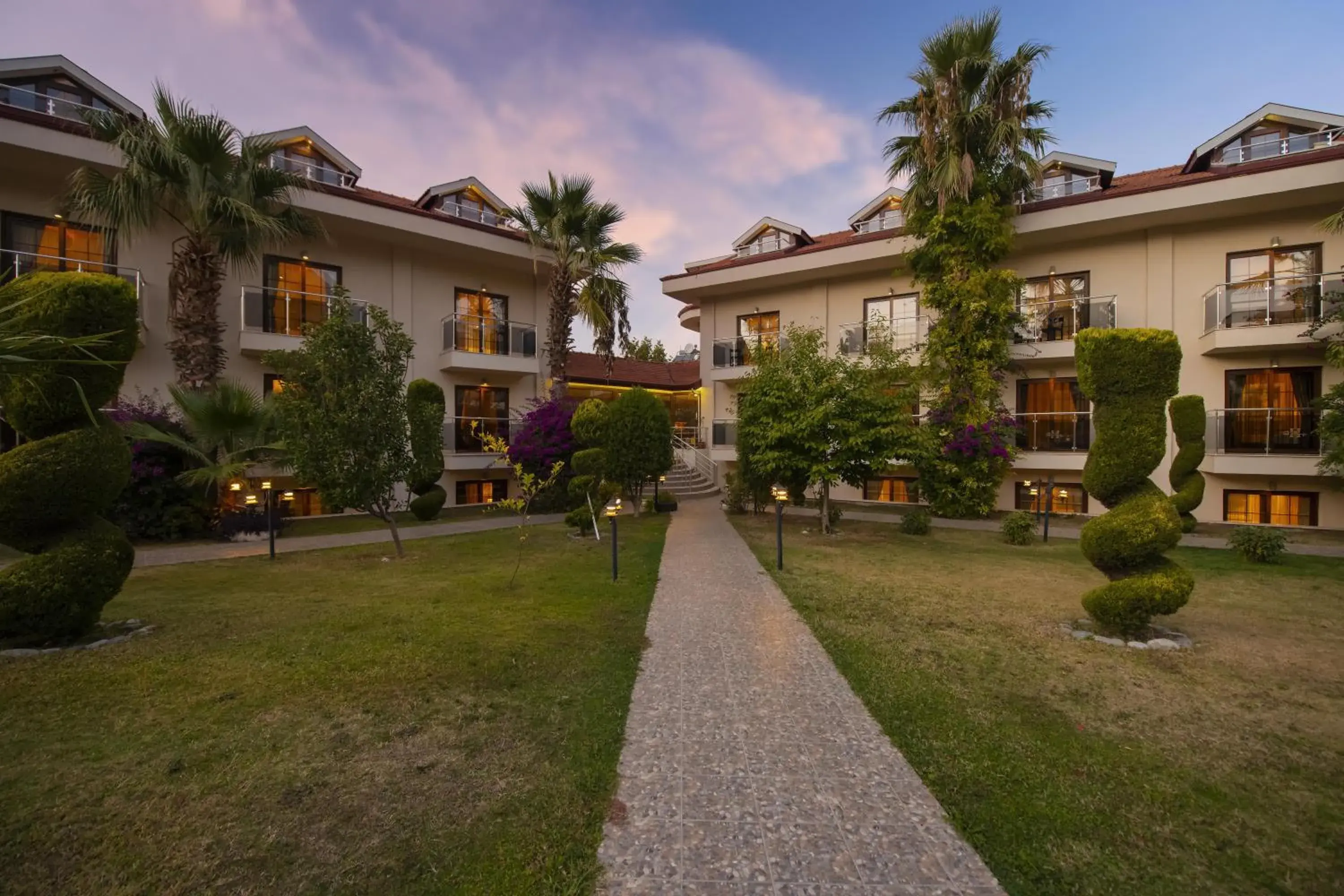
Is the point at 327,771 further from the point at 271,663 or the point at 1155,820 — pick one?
the point at 1155,820

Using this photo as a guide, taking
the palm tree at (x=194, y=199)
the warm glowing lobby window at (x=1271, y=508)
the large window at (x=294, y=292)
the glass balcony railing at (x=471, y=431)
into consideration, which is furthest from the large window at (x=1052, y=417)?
the palm tree at (x=194, y=199)

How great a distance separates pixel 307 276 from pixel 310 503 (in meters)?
6.48

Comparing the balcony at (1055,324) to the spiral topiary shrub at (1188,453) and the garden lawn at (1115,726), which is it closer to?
the spiral topiary shrub at (1188,453)

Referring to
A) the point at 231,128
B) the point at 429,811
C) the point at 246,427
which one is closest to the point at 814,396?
the point at 429,811

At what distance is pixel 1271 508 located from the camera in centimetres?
1366

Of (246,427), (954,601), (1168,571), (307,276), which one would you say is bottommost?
(954,601)

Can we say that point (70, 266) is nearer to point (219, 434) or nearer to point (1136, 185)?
point (219, 434)

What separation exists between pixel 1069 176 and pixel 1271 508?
1026cm

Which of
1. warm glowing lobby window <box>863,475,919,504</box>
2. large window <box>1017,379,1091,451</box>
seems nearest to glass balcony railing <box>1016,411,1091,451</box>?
large window <box>1017,379,1091,451</box>

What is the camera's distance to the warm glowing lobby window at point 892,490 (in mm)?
17500

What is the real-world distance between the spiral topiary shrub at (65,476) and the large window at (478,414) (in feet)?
37.6

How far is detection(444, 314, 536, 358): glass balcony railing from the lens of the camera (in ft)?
56.7

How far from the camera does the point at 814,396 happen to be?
1188 centimetres

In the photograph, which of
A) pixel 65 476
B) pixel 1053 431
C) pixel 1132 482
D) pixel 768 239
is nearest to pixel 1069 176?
pixel 1053 431
